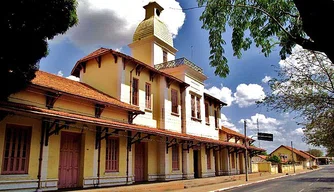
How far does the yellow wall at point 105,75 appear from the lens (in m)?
17.8

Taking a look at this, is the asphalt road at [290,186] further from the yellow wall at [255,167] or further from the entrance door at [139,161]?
the yellow wall at [255,167]

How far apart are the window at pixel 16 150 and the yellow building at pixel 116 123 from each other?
3 cm

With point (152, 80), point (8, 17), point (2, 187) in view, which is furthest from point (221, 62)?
point (152, 80)

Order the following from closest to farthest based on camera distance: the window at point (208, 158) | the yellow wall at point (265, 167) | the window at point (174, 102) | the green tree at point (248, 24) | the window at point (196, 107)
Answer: the green tree at point (248, 24), the window at point (174, 102), the window at point (196, 107), the window at point (208, 158), the yellow wall at point (265, 167)

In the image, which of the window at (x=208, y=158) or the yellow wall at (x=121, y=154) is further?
the window at (x=208, y=158)

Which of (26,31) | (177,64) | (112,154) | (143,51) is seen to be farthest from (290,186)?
(26,31)

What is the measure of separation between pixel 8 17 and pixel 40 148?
640 centimetres

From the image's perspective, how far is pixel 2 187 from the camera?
10.6m

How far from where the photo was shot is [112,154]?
1573 cm

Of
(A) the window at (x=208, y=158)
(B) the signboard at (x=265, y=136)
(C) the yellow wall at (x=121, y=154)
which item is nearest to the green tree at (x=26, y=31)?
(C) the yellow wall at (x=121, y=154)

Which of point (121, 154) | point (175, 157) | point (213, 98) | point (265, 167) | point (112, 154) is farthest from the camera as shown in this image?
point (265, 167)

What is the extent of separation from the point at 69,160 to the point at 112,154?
8.31 ft

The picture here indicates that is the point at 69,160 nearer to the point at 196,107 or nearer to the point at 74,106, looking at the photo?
the point at 74,106

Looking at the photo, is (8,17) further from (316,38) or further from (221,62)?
(316,38)
